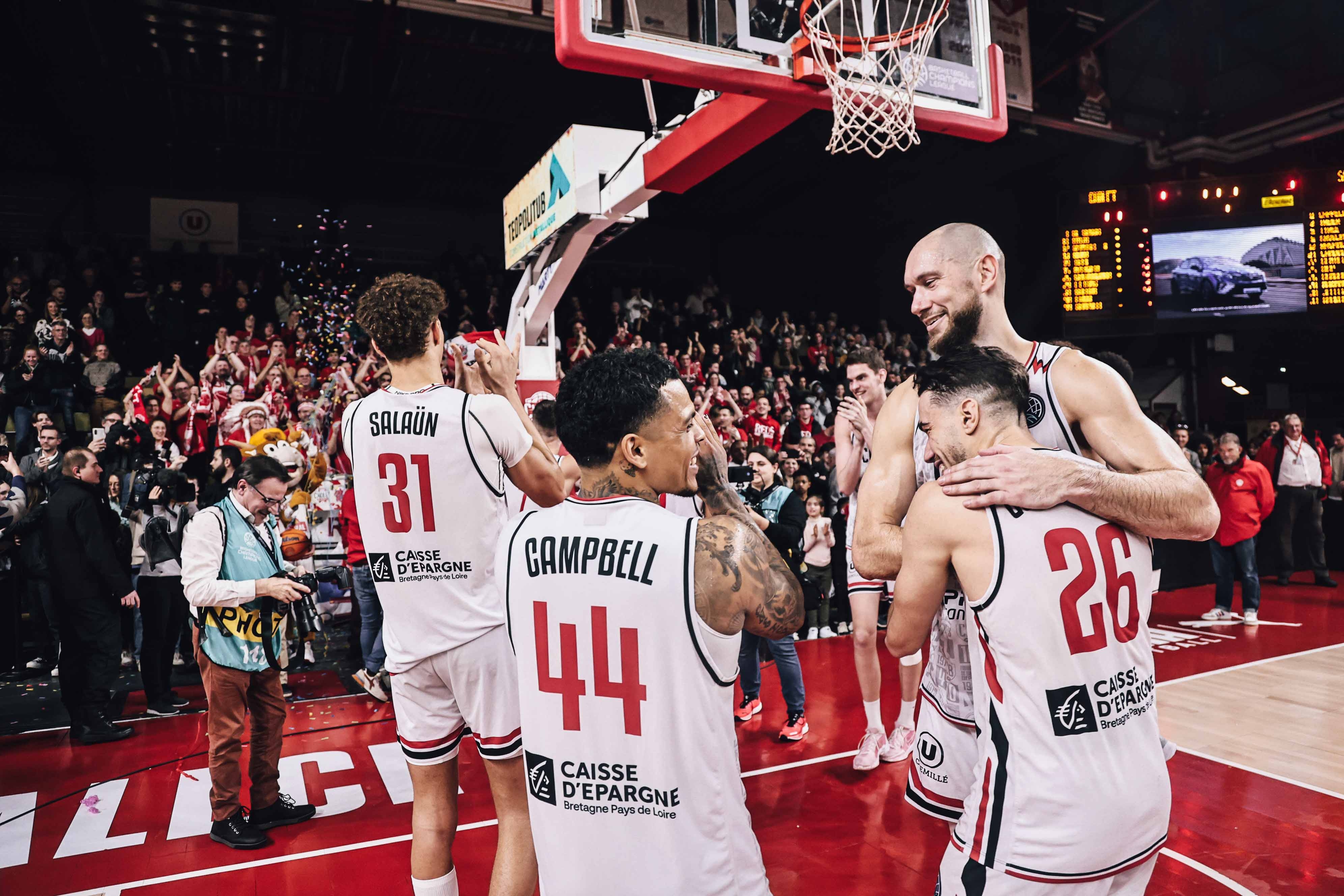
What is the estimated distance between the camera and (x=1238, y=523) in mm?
8492

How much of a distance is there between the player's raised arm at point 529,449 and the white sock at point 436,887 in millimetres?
1255

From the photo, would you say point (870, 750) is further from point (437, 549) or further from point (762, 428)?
point (762, 428)

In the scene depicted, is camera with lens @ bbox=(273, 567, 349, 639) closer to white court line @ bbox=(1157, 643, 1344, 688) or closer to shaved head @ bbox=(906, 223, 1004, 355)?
shaved head @ bbox=(906, 223, 1004, 355)

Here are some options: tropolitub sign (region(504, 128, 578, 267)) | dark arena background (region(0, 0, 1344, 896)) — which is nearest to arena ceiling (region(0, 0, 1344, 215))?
dark arena background (region(0, 0, 1344, 896))

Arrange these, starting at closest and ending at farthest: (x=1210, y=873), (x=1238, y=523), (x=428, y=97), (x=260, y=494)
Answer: (x=1210, y=873) < (x=260, y=494) < (x=1238, y=523) < (x=428, y=97)

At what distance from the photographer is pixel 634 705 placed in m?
1.61

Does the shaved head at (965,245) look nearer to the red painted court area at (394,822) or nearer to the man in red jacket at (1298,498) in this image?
the red painted court area at (394,822)

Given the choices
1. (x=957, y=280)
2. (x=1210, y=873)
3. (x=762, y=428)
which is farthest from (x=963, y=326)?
(x=762, y=428)

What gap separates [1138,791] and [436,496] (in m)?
2.08

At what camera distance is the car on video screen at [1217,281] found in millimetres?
12633

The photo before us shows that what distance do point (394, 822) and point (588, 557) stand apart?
3240mm

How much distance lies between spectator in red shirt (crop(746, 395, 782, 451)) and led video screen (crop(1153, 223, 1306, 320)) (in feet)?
20.7

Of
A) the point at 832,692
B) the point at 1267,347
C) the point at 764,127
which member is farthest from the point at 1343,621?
the point at 1267,347

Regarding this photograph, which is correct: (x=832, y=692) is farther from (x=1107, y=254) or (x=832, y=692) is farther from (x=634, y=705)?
(x=1107, y=254)
